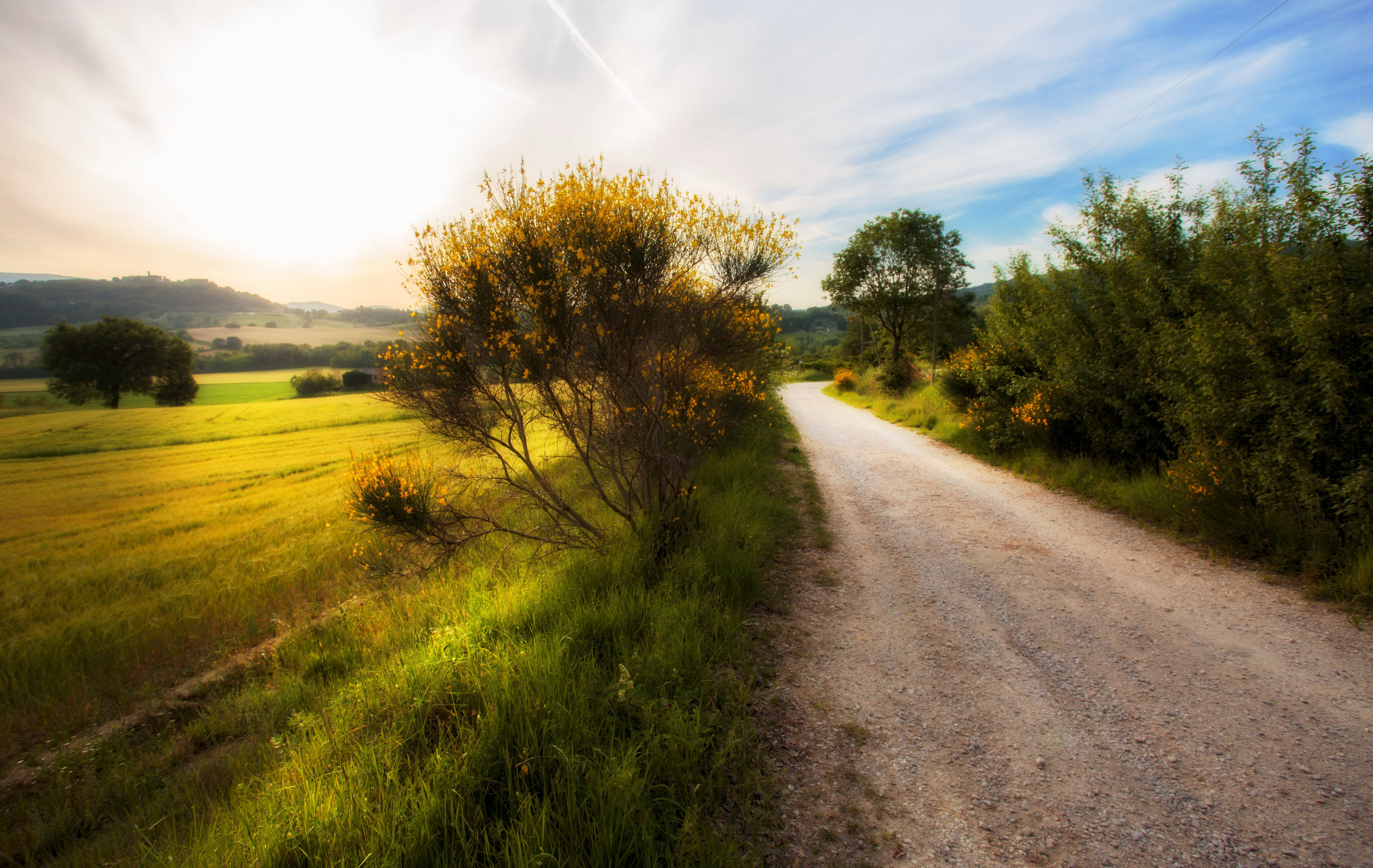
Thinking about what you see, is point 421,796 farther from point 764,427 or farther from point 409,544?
point 764,427

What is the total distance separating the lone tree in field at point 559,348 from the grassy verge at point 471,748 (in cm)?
99

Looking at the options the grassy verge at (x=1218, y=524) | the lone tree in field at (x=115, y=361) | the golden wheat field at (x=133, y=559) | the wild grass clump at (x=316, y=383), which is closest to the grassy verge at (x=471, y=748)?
the golden wheat field at (x=133, y=559)

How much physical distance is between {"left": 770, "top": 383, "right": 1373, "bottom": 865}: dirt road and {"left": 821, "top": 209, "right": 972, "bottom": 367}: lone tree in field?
75.1 feet

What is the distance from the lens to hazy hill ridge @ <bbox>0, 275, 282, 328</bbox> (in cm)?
994

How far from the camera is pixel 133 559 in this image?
560cm

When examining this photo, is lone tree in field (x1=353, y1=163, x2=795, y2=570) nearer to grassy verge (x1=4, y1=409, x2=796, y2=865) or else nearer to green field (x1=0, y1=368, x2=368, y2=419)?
grassy verge (x1=4, y1=409, x2=796, y2=865)

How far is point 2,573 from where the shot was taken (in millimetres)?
4816

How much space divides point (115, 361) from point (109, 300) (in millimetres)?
3030

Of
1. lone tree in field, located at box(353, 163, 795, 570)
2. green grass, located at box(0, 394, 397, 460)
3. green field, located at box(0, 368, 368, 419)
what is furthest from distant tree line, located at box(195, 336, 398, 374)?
lone tree in field, located at box(353, 163, 795, 570)

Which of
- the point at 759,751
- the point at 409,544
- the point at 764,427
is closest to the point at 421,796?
the point at 759,751

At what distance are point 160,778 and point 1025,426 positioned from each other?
482 inches

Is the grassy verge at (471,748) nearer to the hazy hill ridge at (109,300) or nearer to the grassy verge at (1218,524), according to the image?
the grassy verge at (1218,524)

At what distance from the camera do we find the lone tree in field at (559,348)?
455cm

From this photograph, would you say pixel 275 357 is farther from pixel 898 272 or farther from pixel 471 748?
pixel 898 272
